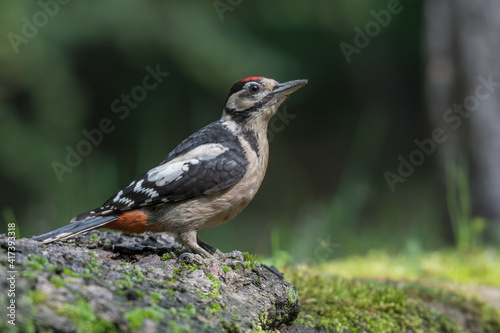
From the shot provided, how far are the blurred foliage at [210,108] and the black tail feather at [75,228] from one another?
2.26 m

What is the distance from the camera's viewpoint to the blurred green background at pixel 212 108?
659 centimetres

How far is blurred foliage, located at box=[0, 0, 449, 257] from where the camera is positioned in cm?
662

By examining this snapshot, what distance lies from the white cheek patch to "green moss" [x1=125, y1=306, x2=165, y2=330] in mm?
1334

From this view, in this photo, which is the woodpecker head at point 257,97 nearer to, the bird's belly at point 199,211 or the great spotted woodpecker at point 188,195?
the great spotted woodpecker at point 188,195

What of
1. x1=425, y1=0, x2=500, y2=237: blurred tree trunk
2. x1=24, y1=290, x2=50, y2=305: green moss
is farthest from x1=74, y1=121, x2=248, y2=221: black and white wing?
x1=425, y1=0, x2=500, y2=237: blurred tree trunk

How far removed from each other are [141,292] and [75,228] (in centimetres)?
111

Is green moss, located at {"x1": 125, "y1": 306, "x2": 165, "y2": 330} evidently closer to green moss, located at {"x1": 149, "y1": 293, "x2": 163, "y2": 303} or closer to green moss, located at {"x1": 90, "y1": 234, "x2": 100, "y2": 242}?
green moss, located at {"x1": 149, "y1": 293, "x2": 163, "y2": 303}

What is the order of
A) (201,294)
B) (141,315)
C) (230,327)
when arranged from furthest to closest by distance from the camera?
(201,294) < (230,327) < (141,315)

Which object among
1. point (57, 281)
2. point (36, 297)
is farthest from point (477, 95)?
point (36, 297)

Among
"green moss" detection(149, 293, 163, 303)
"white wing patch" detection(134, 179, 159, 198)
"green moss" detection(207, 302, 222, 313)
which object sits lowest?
"green moss" detection(149, 293, 163, 303)

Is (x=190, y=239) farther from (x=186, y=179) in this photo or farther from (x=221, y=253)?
(x=186, y=179)

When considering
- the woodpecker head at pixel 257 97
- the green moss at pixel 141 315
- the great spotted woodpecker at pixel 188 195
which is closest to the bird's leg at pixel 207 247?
the great spotted woodpecker at pixel 188 195

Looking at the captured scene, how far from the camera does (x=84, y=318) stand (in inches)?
74.0

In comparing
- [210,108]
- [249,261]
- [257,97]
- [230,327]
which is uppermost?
[210,108]
